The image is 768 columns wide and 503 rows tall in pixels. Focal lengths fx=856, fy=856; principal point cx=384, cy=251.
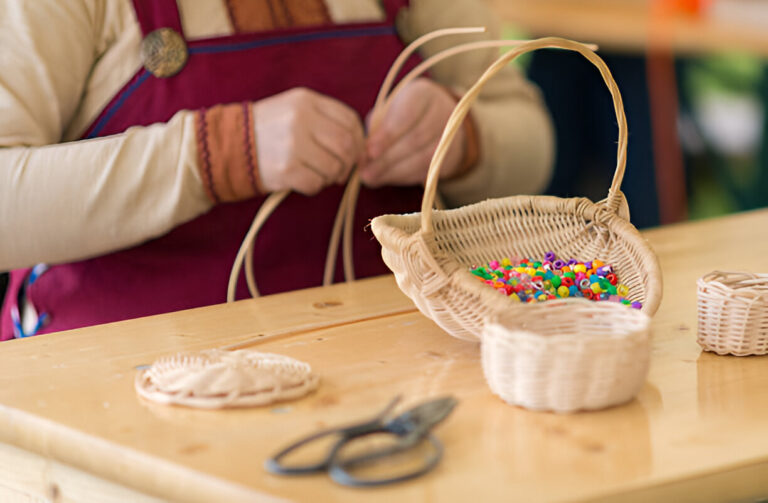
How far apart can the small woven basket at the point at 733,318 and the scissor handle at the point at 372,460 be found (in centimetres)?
28

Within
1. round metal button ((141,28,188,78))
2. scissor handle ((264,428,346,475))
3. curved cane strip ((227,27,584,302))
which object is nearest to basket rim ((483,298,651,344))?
scissor handle ((264,428,346,475))

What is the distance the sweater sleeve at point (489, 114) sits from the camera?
1287 mm

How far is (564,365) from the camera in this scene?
1.78 feet

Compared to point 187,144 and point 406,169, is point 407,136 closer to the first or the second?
point 406,169

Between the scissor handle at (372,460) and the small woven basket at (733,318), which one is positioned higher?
the scissor handle at (372,460)

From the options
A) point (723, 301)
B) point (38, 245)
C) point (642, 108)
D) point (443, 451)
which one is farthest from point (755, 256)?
point (642, 108)

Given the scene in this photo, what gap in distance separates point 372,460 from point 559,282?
29 cm

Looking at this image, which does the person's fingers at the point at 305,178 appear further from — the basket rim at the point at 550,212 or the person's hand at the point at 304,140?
the basket rim at the point at 550,212

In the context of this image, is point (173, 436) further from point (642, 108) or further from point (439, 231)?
point (642, 108)

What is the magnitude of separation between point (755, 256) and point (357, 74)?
0.56 meters

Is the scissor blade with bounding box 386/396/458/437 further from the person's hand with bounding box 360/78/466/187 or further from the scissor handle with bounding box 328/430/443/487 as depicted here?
the person's hand with bounding box 360/78/466/187

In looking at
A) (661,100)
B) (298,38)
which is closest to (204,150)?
(298,38)

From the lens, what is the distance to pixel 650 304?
65 centimetres

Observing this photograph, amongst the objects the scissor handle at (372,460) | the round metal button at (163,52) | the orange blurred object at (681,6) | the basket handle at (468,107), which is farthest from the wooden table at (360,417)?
the orange blurred object at (681,6)
